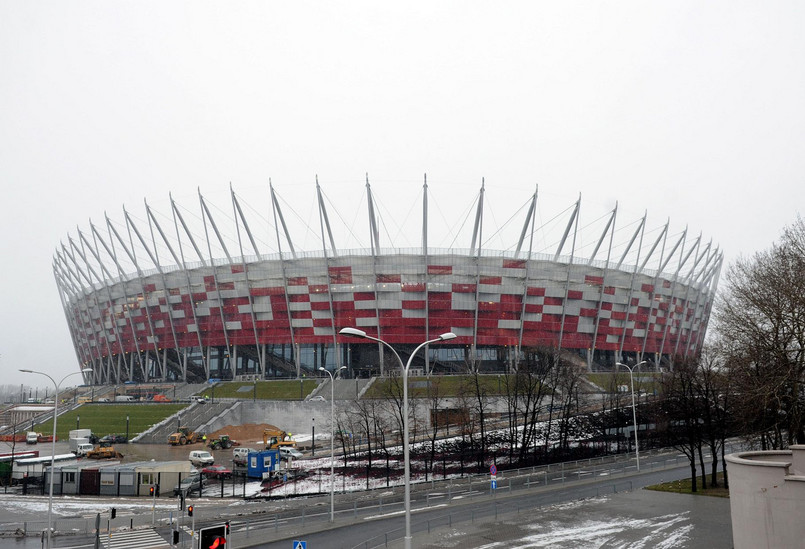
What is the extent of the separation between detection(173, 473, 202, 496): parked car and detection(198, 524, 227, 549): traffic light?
112 feet

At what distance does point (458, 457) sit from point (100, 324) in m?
92.3

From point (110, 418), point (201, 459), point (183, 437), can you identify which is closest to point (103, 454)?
point (183, 437)

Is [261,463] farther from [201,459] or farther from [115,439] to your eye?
[115,439]

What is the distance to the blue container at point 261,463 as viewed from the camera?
1811 inches

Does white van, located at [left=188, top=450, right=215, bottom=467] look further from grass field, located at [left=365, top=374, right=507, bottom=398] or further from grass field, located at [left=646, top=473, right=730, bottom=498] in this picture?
grass field, located at [left=646, top=473, right=730, bottom=498]

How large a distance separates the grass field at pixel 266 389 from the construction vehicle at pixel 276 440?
1460 centimetres

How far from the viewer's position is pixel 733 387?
34594 mm

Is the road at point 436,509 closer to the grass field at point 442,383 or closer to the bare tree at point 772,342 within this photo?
the bare tree at point 772,342

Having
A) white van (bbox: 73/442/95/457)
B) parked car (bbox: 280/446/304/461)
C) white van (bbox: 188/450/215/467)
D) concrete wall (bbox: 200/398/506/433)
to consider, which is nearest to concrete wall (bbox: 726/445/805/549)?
parked car (bbox: 280/446/304/461)

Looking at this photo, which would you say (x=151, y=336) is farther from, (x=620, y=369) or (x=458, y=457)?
(x=620, y=369)

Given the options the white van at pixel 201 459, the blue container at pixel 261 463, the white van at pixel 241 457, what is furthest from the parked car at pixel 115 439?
the blue container at pixel 261 463

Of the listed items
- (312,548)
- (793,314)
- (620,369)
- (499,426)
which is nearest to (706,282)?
(620,369)

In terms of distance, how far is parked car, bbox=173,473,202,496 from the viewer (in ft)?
136

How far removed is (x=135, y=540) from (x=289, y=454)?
24283mm
